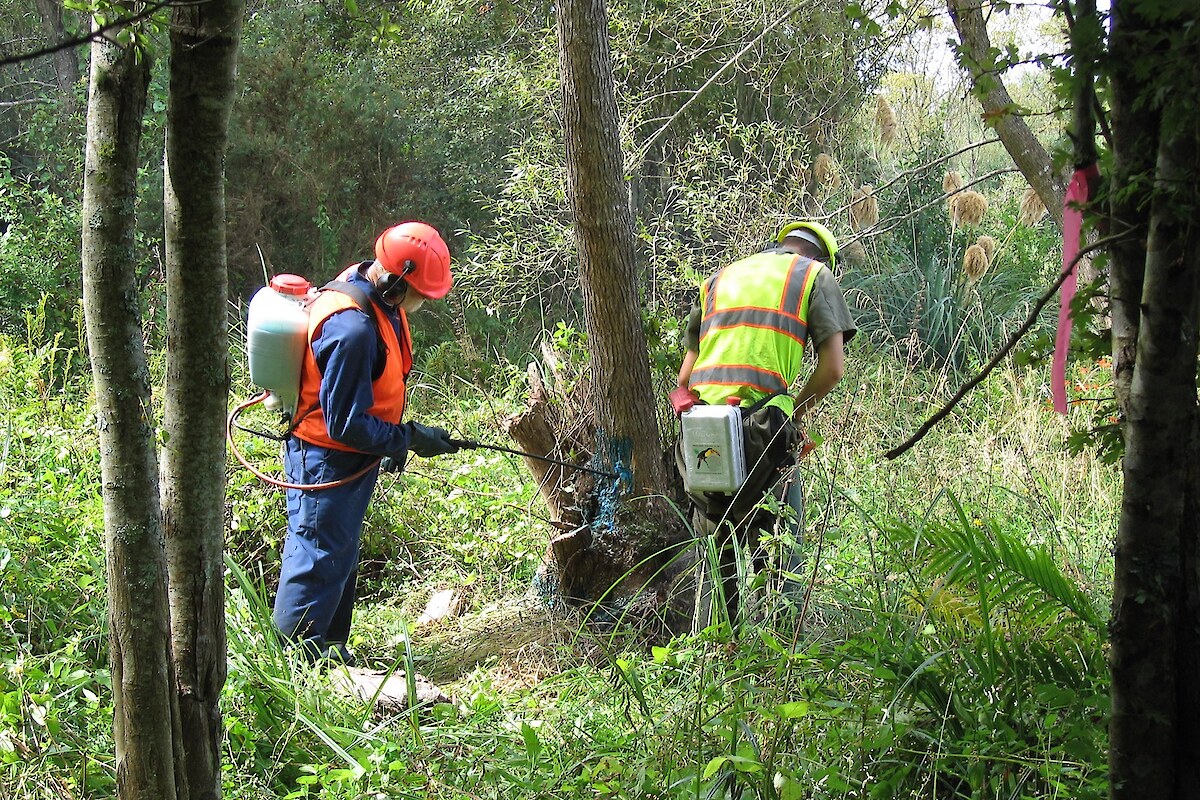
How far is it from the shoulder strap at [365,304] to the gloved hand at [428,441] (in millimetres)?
259

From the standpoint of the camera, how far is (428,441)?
4223 mm

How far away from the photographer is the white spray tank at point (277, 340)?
4004 millimetres

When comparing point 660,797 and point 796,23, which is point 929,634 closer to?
point 660,797

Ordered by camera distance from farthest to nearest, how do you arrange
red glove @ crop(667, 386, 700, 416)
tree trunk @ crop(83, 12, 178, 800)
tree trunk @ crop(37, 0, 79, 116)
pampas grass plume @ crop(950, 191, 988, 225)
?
tree trunk @ crop(37, 0, 79, 116), pampas grass plume @ crop(950, 191, 988, 225), red glove @ crop(667, 386, 700, 416), tree trunk @ crop(83, 12, 178, 800)

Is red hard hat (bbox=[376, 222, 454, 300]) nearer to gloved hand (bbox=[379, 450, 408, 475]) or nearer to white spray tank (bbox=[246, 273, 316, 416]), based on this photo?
white spray tank (bbox=[246, 273, 316, 416])

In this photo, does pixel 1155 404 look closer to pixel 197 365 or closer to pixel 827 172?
pixel 197 365

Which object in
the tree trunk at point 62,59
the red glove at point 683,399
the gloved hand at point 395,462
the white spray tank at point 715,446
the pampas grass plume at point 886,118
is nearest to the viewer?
the white spray tank at point 715,446

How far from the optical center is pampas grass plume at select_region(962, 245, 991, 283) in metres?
7.95

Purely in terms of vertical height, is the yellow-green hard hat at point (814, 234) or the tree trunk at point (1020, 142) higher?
the tree trunk at point (1020, 142)

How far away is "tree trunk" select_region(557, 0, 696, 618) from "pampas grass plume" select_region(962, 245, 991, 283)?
4.48 metres

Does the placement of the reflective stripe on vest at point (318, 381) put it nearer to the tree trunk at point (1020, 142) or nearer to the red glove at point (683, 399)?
the red glove at point (683, 399)

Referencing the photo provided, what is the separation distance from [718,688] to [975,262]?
247 inches

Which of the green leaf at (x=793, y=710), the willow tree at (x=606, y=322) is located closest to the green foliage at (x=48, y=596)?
the green leaf at (x=793, y=710)

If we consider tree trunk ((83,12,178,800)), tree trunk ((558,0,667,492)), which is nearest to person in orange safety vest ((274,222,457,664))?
tree trunk ((558,0,667,492))
